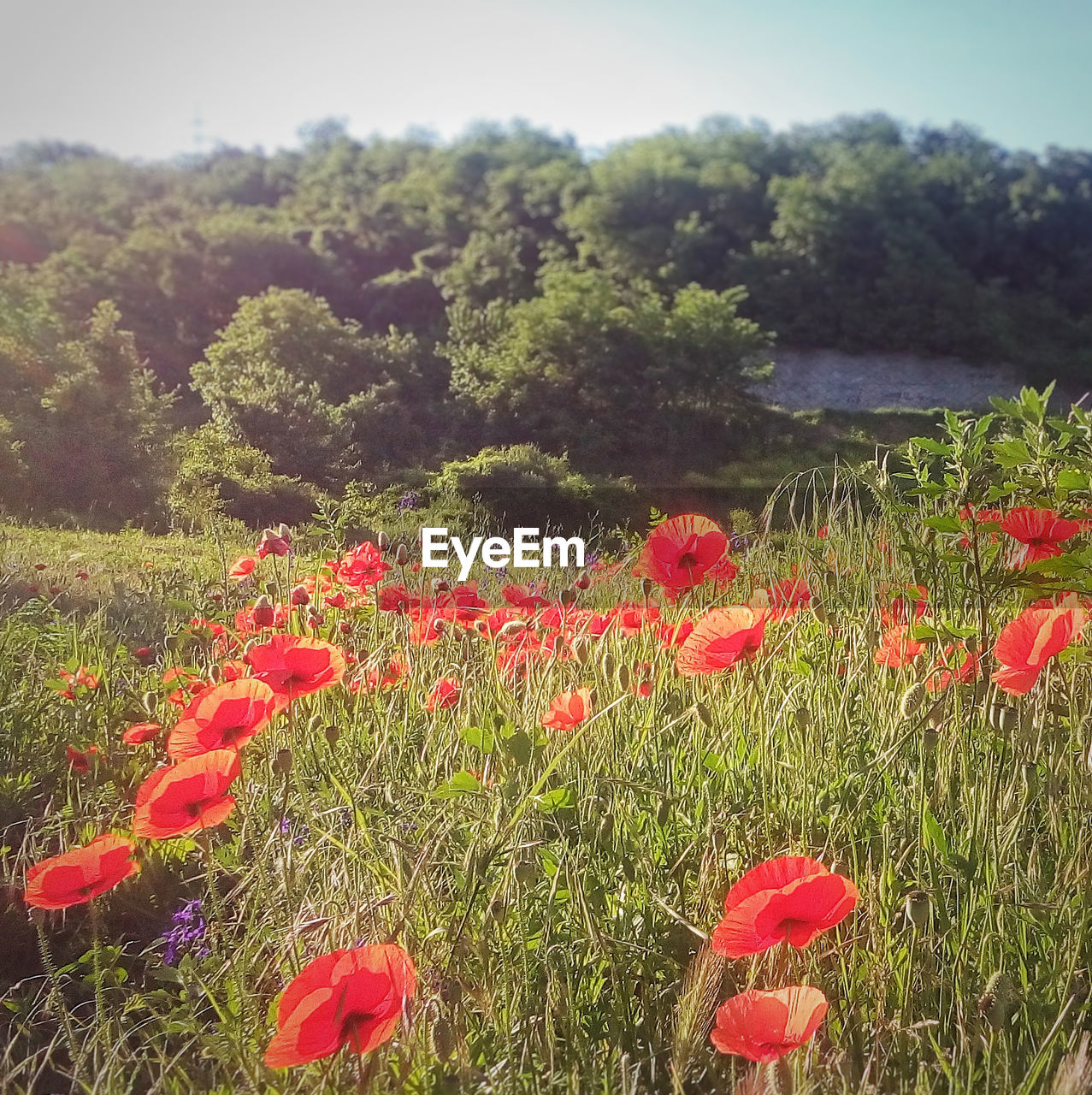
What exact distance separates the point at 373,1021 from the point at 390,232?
2.54m

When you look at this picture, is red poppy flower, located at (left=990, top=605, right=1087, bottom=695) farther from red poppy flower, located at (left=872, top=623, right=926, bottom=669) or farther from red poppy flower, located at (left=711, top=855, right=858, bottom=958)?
red poppy flower, located at (left=711, top=855, right=858, bottom=958)

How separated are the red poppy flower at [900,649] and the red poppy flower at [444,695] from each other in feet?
1.82

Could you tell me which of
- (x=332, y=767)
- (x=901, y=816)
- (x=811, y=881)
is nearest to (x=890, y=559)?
(x=901, y=816)

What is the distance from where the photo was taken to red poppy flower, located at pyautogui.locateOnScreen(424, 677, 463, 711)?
1.22 m

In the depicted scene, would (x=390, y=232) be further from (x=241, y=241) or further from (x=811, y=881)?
(x=811, y=881)

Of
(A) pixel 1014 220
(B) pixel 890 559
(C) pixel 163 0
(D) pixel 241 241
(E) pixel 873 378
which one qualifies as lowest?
(B) pixel 890 559

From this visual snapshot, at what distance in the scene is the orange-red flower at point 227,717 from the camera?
87 cm

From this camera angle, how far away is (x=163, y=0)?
7.71ft

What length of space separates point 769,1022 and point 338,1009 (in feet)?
0.95

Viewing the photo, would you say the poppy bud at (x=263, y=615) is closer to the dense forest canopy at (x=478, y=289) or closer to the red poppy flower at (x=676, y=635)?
the red poppy flower at (x=676, y=635)

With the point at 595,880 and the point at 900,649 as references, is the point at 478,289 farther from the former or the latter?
the point at 595,880

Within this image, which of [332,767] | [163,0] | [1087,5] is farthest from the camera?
[1087,5]

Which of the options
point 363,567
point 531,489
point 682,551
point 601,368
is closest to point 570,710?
point 682,551

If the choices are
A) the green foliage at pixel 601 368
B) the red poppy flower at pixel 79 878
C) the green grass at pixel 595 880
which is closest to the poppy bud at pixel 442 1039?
the green grass at pixel 595 880
